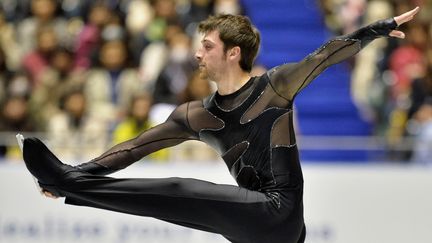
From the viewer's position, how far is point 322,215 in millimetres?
8391

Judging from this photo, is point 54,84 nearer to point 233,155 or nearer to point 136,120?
point 136,120

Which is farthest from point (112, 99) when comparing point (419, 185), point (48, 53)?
point (419, 185)

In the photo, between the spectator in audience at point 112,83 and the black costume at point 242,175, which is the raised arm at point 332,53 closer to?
the black costume at point 242,175

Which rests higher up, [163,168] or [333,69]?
[333,69]

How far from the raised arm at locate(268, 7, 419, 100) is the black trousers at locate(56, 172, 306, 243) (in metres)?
0.59

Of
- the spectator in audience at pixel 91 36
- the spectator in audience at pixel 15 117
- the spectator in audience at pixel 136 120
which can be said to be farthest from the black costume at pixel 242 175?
the spectator in audience at pixel 91 36

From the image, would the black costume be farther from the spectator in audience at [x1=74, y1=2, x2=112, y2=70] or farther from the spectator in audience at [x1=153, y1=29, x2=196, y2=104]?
the spectator in audience at [x1=74, y1=2, x2=112, y2=70]

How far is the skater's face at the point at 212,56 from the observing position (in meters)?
5.45

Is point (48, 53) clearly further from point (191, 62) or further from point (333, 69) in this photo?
point (333, 69)

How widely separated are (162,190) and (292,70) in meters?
0.91

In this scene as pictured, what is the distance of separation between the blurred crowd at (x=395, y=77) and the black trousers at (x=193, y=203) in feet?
11.2

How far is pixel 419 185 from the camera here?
838cm

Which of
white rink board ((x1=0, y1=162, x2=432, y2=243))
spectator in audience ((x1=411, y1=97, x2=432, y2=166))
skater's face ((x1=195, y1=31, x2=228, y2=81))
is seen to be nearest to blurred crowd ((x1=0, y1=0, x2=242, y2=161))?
white rink board ((x1=0, y1=162, x2=432, y2=243))

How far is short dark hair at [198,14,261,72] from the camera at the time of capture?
5422 millimetres
